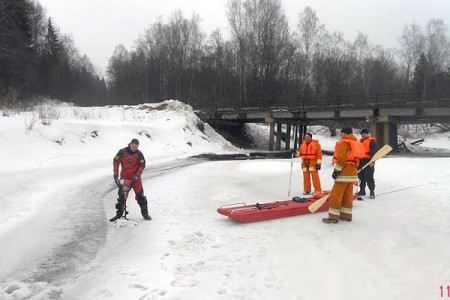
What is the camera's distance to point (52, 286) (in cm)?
504

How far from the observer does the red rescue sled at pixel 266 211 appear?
7996 mm

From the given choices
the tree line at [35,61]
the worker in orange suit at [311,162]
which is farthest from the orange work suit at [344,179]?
the tree line at [35,61]

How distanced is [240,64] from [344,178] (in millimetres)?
41886

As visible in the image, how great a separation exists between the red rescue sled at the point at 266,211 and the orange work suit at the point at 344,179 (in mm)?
902

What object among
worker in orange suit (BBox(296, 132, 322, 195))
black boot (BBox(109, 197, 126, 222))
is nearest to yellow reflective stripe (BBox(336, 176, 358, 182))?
worker in orange suit (BBox(296, 132, 322, 195))

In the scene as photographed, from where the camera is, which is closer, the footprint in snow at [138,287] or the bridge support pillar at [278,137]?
the footprint in snow at [138,287]

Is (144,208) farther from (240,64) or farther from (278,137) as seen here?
(240,64)

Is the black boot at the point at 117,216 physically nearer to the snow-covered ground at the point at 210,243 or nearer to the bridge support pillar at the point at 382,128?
the snow-covered ground at the point at 210,243

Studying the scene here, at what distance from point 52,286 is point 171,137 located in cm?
2183

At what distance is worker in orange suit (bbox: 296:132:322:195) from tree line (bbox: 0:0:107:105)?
58.9 feet

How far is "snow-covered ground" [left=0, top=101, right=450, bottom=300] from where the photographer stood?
4984 mm

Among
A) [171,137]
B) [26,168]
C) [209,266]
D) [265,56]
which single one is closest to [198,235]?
[209,266]

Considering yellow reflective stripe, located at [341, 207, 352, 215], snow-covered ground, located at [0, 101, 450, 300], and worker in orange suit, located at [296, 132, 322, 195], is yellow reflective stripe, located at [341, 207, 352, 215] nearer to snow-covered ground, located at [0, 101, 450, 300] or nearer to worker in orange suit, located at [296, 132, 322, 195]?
snow-covered ground, located at [0, 101, 450, 300]

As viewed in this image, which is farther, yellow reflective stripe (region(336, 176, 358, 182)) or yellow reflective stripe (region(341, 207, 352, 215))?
yellow reflective stripe (region(341, 207, 352, 215))
